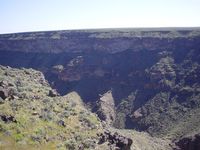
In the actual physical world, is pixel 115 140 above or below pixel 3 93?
below

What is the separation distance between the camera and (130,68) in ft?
369

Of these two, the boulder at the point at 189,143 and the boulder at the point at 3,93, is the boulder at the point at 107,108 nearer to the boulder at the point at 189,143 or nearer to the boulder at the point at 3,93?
the boulder at the point at 189,143

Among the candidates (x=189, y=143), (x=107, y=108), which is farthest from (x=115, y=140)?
(x=107, y=108)

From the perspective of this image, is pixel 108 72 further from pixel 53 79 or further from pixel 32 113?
pixel 32 113

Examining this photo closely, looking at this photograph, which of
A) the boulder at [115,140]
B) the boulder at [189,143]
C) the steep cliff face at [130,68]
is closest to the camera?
the boulder at [115,140]

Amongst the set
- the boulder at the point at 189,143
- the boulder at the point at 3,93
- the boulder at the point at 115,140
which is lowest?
the boulder at the point at 189,143

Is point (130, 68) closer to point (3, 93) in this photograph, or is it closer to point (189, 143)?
point (189, 143)

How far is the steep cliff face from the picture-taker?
9256cm

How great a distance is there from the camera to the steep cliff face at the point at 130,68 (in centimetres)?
9256

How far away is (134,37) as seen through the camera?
114875 millimetres

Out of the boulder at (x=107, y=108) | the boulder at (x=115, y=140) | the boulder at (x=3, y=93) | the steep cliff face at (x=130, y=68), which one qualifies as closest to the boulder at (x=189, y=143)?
the steep cliff face at (x=130, y=68)

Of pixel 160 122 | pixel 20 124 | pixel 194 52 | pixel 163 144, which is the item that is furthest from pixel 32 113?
pixel 194 52

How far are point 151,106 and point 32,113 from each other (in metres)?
50.8

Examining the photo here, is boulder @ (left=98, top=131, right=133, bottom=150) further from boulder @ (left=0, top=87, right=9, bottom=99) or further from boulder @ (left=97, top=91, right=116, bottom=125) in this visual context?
boulder @ (left=97, top=91, right=116, bottom=125)
